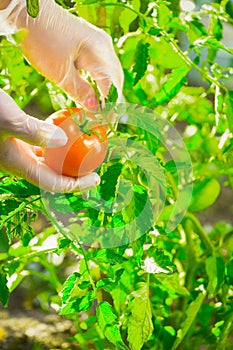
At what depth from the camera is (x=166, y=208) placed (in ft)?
3.71

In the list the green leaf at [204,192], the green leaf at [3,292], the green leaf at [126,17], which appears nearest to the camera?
the green leaf at [3,292]

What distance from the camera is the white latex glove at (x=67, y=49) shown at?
95 cm

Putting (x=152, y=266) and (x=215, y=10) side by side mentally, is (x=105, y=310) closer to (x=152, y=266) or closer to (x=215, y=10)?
(x=152, y=266)

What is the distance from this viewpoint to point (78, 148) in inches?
31.7

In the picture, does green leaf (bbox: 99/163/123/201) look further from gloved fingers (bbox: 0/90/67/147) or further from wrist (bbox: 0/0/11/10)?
wrist (bbox: 0/0/11/10)

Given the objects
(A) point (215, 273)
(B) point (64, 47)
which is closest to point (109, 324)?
(A) point (215, 273)

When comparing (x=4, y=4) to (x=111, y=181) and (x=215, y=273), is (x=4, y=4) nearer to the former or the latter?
(x=111, y=181)

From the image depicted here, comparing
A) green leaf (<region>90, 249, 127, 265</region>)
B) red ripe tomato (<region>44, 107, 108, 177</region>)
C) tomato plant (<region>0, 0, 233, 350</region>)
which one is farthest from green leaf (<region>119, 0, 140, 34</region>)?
green leaf (<region>90, 249, 127, 265</region>)

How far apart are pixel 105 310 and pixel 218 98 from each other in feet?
1.07

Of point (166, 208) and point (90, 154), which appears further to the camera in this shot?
point (166, 208)

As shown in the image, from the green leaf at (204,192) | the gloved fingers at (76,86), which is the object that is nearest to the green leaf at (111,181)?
the gloved fingers at (76,86)

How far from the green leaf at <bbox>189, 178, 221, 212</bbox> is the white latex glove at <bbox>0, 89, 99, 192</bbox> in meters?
0.42

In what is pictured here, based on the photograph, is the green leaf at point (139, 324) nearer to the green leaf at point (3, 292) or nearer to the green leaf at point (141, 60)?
the green leaf at point (3, 292)

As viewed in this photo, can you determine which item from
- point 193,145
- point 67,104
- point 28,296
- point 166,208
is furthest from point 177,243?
point 28,296
